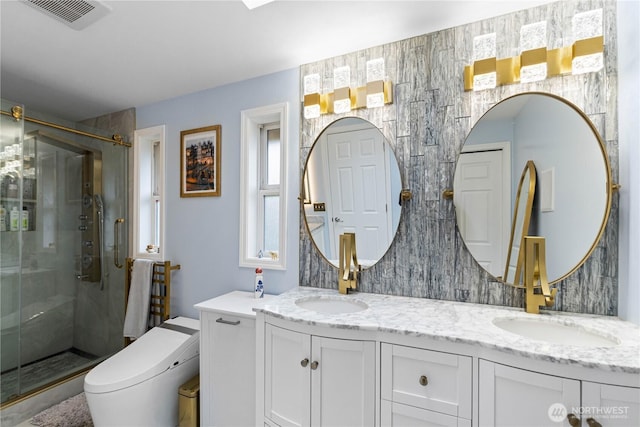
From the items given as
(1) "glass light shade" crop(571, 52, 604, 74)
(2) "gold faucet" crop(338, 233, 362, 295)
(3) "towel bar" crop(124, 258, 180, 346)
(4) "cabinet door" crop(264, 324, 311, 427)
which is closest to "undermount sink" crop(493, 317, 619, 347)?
(2) "gold faucet" crop(338, 233, 362, 295)

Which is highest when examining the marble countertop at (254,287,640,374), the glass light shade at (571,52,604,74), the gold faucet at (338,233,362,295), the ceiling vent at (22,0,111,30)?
the ceiling vent at (22,0,111,30)

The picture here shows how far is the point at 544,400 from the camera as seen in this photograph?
0.95m

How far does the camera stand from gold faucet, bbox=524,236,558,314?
4.37 feet

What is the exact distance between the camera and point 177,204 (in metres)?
2.45

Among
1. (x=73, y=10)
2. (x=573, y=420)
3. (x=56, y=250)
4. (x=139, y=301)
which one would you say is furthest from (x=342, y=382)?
(x=56, y=250)

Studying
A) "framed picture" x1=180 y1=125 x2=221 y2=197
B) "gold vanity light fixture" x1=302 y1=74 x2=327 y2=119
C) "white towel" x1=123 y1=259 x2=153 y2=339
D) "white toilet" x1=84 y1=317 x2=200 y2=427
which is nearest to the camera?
"white toilet" x1=84 y1=317 x2=200 y2=427

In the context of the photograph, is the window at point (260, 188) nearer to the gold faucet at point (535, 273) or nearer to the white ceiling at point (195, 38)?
the white ceiling at point (195, 38)

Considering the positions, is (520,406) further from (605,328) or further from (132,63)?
(132,63)

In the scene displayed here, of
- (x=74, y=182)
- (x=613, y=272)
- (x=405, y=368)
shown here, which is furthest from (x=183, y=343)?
(x=613, y=272)

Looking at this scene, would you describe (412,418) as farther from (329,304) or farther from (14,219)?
(14,219)

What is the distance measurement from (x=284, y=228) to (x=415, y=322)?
1052 mm
